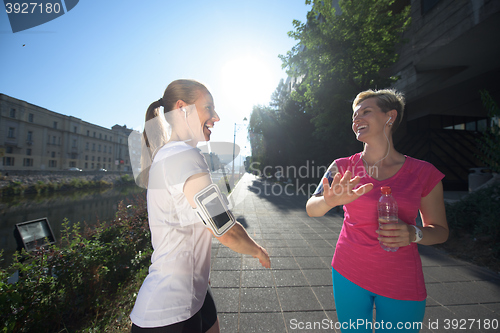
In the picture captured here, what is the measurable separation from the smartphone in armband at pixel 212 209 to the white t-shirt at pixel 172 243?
86mm

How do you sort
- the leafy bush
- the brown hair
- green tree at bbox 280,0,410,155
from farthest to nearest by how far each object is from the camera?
1. green tree at bbox 280,0,410,155
2. the leafy bush
3. the brown hair

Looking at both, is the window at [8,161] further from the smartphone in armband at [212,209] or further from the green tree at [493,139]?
the green tree at [493,139]

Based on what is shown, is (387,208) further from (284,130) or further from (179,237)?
(284,130)

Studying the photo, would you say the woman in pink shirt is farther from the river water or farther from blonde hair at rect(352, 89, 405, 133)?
the river water

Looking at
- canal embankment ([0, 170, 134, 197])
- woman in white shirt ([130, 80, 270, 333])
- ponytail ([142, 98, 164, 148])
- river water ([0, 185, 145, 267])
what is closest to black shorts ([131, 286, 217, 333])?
woman in white shirt ([130, 80, 270, 333])

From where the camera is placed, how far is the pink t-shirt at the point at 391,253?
137 cm

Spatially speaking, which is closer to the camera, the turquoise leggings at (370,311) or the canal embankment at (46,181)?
the turquoise leggings at (370,311)

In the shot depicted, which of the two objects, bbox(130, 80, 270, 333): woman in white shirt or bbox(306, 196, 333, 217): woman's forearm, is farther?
bbox(306, 196, 333, 217): woman's forearm

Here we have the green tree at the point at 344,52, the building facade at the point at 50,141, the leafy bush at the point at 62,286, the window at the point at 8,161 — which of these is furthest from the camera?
the building facade at the point at 50,141

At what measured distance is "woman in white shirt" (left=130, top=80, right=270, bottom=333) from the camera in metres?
0.96

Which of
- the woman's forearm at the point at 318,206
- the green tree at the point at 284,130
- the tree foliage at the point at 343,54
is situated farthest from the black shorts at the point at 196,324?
the green tree at the point at 284,130

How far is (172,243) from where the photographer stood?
1.02m

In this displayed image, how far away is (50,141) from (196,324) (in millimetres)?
73796

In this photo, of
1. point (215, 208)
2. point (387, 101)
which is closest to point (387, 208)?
point (387, 101)
